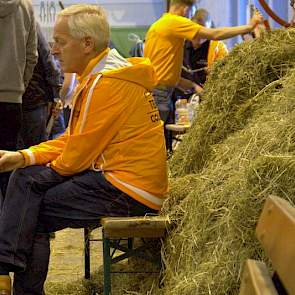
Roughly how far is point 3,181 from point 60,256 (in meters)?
0.58

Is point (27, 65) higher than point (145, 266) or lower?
higher

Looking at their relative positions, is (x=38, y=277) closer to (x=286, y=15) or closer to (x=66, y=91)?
(x=66, y=91)

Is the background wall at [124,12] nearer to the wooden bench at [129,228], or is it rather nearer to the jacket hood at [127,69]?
the jacket hood at [127,69]

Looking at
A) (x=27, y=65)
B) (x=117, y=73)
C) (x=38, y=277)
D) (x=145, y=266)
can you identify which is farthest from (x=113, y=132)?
(x=27, y=65)

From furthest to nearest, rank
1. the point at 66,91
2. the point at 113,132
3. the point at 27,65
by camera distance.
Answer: the point at 66,91 < the point at 27,65 < the point at 113,132

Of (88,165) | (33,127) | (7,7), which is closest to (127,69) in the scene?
(88,165)

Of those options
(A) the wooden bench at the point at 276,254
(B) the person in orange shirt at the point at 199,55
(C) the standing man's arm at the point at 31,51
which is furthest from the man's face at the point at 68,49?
(B) the person in orange shirt at the point at 199,55

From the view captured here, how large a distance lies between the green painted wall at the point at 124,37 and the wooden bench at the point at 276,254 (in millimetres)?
9605

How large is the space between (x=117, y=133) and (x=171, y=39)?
269 cm

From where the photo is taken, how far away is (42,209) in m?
2.74

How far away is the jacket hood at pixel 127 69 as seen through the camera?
271cm

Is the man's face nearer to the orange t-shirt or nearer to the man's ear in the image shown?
the man's ear

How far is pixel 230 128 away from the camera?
3.18m

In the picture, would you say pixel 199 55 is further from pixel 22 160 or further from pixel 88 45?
pixel 22 160
